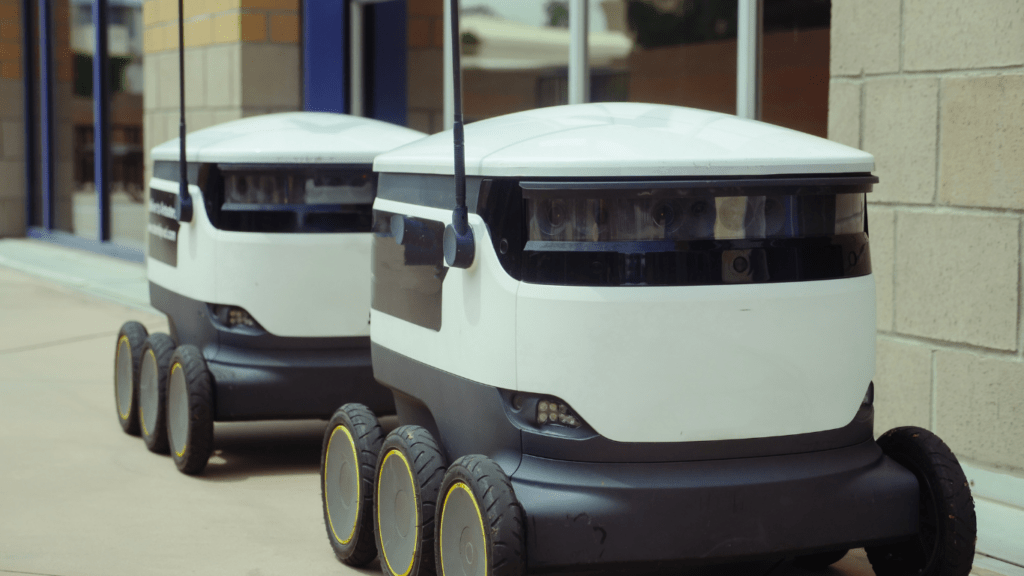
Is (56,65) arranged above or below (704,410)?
above

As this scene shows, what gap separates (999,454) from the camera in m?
5.36

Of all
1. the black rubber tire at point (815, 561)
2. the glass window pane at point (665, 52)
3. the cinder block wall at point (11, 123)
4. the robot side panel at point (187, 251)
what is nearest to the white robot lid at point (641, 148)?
the black rubber tire at point (815, 561)

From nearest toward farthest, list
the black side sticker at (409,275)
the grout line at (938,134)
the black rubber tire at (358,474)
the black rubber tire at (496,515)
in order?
the black rubber tire at (496,515) → the black side sticker at (409,275) → the black rubber tire at (358,474) → the grout line at (938,134)

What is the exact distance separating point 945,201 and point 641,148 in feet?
8.34

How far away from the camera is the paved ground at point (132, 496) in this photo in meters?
4.63

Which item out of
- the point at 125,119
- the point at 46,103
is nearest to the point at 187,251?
the point at 125,119

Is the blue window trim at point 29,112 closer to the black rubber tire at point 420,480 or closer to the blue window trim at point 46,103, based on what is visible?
the blue window trim at point 46,103

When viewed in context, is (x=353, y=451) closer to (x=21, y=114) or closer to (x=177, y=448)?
(x=177, y=448)

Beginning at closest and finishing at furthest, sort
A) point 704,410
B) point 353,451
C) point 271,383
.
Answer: point 704,410, point 353,451, point 271,383

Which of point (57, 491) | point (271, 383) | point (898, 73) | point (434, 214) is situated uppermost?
point (898, 73)

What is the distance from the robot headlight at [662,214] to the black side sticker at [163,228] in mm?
3172

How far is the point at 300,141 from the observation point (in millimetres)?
5855

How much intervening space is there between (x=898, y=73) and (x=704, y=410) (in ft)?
A: 9.40

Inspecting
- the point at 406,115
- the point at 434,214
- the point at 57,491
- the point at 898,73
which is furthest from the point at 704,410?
the point at 406,115
